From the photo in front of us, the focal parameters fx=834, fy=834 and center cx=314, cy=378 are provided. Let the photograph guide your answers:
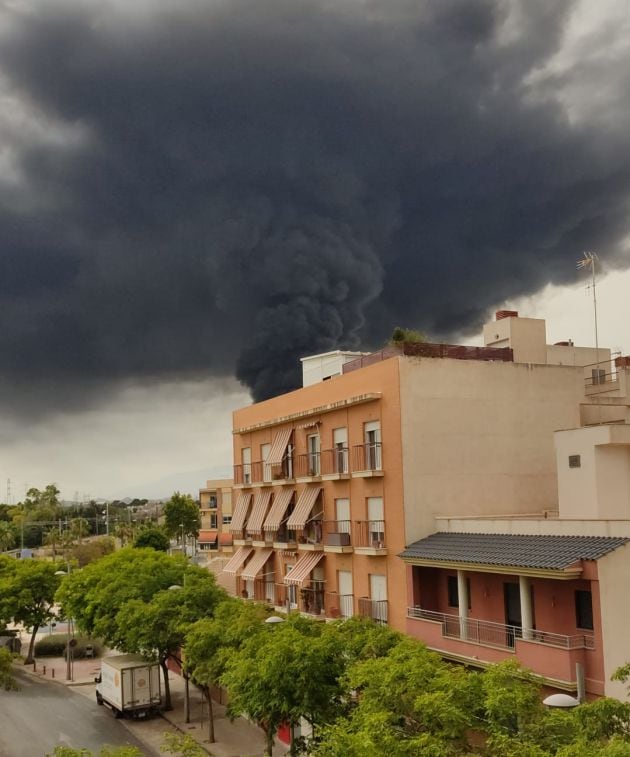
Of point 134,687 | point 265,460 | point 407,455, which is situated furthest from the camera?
point 265,460

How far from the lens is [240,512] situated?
1763 inches

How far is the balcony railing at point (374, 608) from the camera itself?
105 feet

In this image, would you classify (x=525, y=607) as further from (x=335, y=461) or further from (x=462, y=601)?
(x=335, y=461)

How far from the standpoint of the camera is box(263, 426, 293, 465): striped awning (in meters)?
39.9

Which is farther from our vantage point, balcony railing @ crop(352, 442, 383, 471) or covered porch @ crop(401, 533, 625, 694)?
balcony railing @ crop(352, 442, 383, 471)

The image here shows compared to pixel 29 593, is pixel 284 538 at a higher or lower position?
higher

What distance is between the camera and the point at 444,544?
2950 centimetres

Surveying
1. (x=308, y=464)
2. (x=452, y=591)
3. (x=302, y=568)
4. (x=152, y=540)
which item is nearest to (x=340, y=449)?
(x=308, y=464)

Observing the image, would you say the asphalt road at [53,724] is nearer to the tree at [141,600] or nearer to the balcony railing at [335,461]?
the tree at [141,600]

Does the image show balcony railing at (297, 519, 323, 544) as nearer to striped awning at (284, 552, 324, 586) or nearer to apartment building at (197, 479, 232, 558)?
striped awning at (284, 552, 324, 586)

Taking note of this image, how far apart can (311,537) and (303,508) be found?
1.47m

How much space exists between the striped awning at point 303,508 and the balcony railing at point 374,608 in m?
5.03

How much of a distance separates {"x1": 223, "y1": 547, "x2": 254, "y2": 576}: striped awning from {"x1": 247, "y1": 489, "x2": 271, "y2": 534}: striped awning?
129 cm

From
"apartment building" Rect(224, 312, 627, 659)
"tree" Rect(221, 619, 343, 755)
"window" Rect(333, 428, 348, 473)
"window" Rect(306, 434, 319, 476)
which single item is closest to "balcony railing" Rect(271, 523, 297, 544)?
"apartment building" Rect(224, 312, 627, 659)
